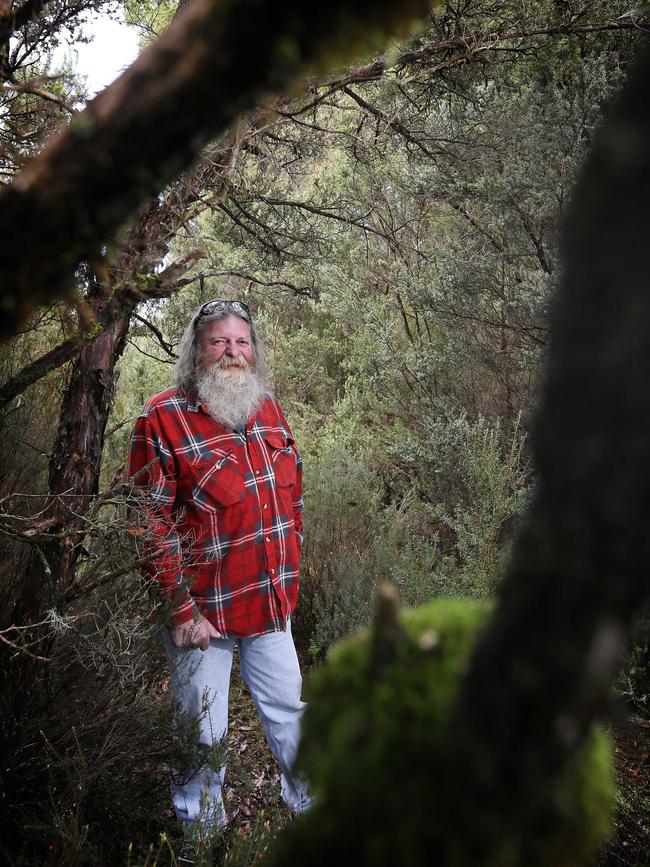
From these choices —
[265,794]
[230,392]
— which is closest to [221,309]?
[230,392]

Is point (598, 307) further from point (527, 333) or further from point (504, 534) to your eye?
point (527, 333)

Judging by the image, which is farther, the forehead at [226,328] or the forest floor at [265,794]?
the forehead at [226,328]

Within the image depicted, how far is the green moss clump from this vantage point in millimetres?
536

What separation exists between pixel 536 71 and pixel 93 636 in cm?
569

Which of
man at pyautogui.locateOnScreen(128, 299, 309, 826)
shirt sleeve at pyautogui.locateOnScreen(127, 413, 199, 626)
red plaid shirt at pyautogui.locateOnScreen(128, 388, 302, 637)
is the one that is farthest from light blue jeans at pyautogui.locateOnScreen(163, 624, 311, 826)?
shirt sleeve at pyautogui.locateOnScreen(127, 413, 199, 626)

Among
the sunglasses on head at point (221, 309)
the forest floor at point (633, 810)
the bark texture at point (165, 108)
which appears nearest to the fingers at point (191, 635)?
the sunglasses on head at point (221, 309)

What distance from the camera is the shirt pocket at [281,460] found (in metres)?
3.31

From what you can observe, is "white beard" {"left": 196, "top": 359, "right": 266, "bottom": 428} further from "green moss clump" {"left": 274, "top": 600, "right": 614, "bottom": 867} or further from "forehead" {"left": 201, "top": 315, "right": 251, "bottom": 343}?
"green moss clump" {"left": 274, "top": 600, "right": 614, "bottom": 867}

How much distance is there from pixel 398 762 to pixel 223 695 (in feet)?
8.95

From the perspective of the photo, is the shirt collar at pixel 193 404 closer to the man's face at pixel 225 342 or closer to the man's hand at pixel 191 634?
the man's face at pixel 225 342

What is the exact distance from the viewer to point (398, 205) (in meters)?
8.59

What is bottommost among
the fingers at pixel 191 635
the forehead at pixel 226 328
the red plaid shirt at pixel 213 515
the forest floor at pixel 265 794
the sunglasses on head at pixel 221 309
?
the forest floor at pixel 265 794

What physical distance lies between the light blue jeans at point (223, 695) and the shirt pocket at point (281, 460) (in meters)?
0.75

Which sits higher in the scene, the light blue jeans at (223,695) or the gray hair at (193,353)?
the gray hair at (193,353)
